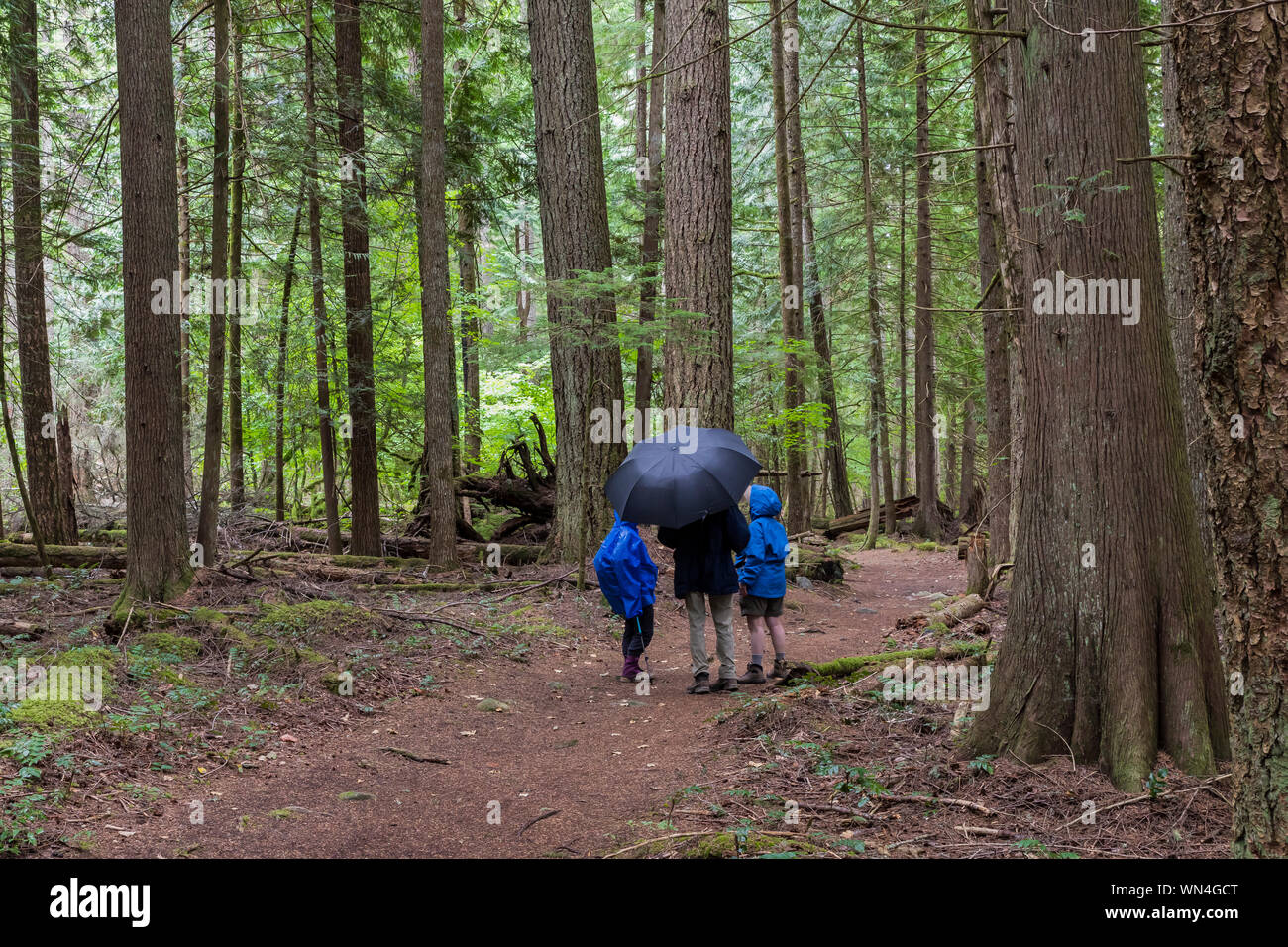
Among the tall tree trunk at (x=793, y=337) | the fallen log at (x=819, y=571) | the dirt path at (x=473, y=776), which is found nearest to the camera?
the dirt path at (x=473, y=776)

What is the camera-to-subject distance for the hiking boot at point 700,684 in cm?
796

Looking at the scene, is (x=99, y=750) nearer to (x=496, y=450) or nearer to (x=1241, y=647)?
(x=1241, y=647)

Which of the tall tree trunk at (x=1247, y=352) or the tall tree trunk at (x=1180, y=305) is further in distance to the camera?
the tall tree trunk at (x=1180, y=305)

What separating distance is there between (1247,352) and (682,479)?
16.0ft

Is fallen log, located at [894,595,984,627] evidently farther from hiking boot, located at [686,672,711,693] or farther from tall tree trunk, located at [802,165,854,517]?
tall tree trunk, located at [802,165,854,517]

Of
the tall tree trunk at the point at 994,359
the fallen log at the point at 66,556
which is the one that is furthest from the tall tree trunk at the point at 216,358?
the tall tree trunk at the point at 994,359

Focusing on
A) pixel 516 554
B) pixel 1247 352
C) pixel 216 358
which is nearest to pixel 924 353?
pixel 516 554

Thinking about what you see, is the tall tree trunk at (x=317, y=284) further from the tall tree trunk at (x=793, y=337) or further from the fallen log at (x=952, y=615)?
the fallen log at (x=952, y=615)

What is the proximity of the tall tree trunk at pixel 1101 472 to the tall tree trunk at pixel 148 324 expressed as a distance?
724cm

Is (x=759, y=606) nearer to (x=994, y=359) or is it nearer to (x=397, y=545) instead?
(x=994, y=359)

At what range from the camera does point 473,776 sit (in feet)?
19.9

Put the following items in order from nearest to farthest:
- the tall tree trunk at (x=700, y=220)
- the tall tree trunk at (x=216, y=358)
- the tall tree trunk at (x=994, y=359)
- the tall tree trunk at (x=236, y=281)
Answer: the tall tree trunk at (x=216, y=358)
the tall tree trunk at (x=994, y=359)
the tall tree trunk at (x=700, y=220)
the tall tree trunk at (x=236, y=281)

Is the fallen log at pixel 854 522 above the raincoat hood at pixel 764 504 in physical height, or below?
below

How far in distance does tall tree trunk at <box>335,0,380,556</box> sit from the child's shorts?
8013 mm
